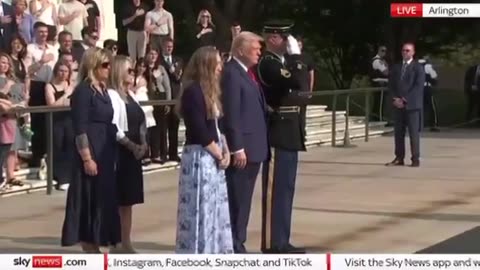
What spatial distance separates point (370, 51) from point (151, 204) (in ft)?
80.6

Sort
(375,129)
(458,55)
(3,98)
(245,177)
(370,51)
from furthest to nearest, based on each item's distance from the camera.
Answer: (458,55)
(370,51)
(375,129)
(3,98)
(245,177)

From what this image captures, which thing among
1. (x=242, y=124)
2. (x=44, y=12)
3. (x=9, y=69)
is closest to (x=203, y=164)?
(x=242, y=124)

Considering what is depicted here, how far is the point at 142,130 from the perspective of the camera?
11.3 meters

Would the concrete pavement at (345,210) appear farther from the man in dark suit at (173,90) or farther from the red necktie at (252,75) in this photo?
the red necktie at (252,75)

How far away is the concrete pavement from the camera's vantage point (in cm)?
1231

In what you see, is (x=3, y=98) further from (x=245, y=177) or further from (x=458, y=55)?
(x=458, y=55)

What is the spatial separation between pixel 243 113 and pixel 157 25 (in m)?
10.4

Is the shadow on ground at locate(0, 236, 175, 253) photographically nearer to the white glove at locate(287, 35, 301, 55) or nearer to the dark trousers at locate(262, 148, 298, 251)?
the dark trousers at locate(262, 148, 298, 251)

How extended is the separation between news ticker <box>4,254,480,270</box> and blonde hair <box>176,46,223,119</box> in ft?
8.81

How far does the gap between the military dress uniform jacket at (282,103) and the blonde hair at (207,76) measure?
3.65 feet

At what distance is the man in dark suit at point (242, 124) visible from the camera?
34.3 ft

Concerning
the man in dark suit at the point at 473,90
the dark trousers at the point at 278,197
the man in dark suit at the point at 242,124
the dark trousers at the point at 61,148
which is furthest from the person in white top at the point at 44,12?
the man in dark suit at the point at 473,90

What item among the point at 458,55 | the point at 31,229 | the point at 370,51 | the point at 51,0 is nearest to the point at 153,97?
the point at 51,0

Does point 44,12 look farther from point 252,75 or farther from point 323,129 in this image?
point 323,129
